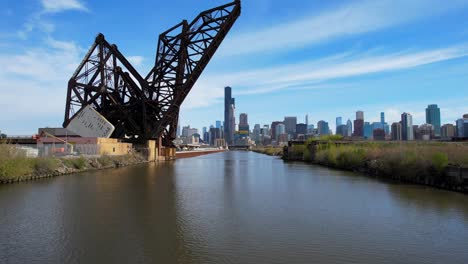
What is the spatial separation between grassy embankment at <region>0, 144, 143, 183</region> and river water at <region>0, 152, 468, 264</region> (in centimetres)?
358

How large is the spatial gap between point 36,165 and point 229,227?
24.4m

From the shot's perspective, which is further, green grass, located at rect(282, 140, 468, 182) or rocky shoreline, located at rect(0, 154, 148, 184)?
rocky shoreline, located at rect(0, 154, 148, 184)

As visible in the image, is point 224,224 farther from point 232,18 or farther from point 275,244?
point 232,18

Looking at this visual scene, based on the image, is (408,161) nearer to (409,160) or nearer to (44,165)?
(409,160)

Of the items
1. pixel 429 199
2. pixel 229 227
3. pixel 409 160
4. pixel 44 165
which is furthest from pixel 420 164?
pixel 44 165

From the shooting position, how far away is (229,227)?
15.0m

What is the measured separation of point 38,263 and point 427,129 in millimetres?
145547

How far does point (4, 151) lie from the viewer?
27.9 metres

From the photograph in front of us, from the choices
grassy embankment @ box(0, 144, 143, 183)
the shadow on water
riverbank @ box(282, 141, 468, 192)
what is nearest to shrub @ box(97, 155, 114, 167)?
grassy embankment @ box(0, 144, 143, 183)

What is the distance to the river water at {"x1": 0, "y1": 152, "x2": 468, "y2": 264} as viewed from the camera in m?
11.6

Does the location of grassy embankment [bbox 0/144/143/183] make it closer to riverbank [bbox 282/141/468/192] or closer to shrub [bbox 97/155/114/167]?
shrub [bbox 97/155/114/167]

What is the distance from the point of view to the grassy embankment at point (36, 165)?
27.5 metres

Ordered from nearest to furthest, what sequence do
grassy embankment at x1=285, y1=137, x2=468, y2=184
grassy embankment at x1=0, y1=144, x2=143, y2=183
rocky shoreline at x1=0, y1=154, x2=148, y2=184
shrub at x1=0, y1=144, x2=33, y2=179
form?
shrub at x1=0, y1=144, x2=33, y2=179 → grassy embankment at x1=0, y1=144, x2=143, y2=183 → grassy embankment at x1=285, y1=137, x2=468, y2=184 → rocky shoreline at x1=0, y1=154, x2=148, y2=184

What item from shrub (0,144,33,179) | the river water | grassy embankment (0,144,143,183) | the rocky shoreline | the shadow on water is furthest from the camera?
the rocky shoreline
